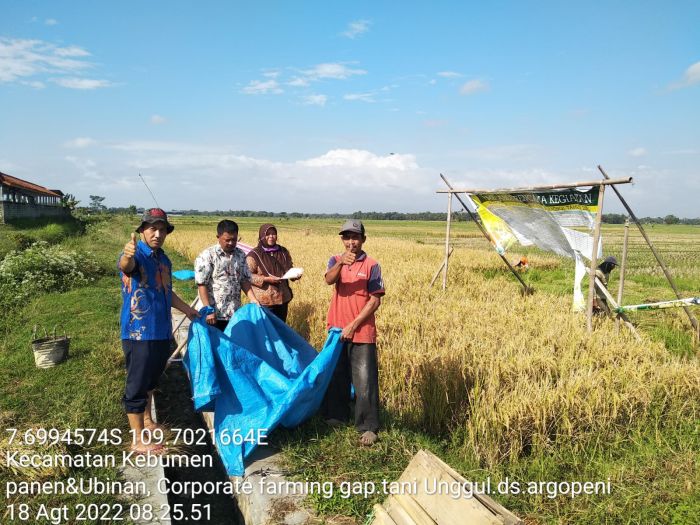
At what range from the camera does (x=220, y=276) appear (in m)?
4.52

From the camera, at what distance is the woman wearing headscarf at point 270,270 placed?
511 centimetres

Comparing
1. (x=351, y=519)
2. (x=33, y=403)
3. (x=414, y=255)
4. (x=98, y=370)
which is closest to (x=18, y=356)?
(x=98, y=370)

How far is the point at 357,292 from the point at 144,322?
67.9 inches

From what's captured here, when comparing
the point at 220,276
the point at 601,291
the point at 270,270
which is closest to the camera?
the point at 220,276

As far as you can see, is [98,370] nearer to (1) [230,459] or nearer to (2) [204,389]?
(2) [204,389]

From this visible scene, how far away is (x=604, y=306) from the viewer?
612 centimetres

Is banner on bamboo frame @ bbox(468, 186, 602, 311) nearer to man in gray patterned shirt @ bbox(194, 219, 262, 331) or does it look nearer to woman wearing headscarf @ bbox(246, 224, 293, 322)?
woman wearing headscarf @ bbox(246, 224, 293, 322)

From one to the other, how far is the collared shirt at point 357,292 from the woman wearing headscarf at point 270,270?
4.88 ft

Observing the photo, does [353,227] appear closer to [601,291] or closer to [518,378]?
[518,378]

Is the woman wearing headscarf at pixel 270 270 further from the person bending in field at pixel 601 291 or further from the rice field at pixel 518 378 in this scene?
the person bending in field at pixel 601 291

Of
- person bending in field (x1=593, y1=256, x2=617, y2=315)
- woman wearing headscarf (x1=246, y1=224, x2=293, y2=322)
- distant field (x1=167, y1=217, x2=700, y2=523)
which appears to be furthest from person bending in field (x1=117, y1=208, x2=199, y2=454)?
person bending in field (x1=593, y1=256, x2=617, y2=315)

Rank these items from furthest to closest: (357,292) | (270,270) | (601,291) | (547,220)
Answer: (547,220)
(601,291)
(270,270)
(357,292)

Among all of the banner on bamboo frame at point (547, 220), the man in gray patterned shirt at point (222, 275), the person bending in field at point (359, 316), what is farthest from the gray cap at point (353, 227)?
the banner on bamboo frame at point (547, 220)

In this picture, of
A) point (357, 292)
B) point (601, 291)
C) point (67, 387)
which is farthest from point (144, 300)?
point (601, 291)
